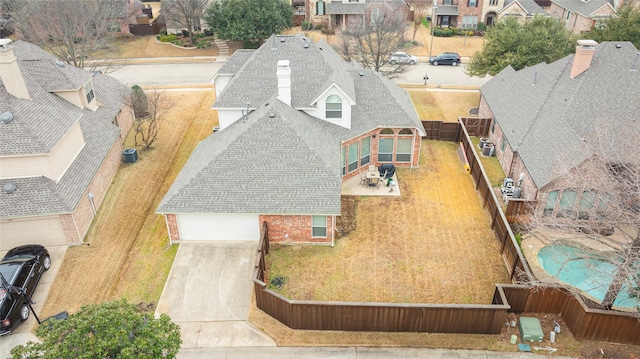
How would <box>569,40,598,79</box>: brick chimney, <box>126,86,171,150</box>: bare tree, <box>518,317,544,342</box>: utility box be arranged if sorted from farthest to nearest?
<box>126,86,171,150</box>: bare tree
<box>569,40,598,79</box>: brick chimney
<box>518,317,544,342</box>: utility box

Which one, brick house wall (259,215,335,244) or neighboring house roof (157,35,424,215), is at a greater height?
neighboring house roof (157,35,424,215)

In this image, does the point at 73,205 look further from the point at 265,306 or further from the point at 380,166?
the point at 380,166

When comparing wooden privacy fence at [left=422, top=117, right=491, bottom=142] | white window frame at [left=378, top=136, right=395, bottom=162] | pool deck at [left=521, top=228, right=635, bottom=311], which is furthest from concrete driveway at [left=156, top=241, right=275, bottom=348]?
wooden privacy fence at [left=422, top=117, right=491, bottom=142]

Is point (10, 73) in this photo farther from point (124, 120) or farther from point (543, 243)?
point (543, 243)

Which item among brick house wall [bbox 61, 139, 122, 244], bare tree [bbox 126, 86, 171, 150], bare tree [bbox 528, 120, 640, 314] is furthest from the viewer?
bare tree [bbox 126, 86, 171, 150]

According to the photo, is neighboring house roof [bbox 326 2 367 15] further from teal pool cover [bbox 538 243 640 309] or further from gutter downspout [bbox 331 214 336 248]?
teal pool cover [bbox 538 243 640 309]

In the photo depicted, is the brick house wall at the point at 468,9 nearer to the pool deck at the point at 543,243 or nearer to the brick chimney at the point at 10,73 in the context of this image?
the pool deck at the point at 543,243

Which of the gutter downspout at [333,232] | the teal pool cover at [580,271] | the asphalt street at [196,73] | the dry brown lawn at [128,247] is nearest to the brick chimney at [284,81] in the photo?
the gutter downspout at [333,232]

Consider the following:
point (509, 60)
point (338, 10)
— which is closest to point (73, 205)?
point (509, 60)

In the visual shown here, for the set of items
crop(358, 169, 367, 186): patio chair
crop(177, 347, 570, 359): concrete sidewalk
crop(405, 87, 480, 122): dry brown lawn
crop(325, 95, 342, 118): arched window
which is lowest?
crop(177, 347, 570, 359): concrete sidewalk
